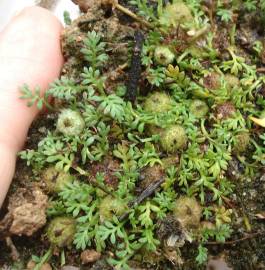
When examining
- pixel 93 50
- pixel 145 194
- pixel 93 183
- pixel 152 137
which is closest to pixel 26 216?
pixel 93 183

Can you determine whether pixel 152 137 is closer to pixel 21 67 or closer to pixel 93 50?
pixel 93 50

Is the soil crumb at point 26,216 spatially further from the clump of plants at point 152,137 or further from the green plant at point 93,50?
the green plant at point 93,50

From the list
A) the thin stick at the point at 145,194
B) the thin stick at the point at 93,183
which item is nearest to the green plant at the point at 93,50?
the thin stick at the point at 93,183

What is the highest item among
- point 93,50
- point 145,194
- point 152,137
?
point 93,50

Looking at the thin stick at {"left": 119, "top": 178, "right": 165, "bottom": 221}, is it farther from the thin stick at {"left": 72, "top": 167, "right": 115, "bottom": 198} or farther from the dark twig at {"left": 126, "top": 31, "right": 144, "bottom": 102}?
the dark twig at {"left": 126, "top": 31, "right": 144, "bottom": 102}

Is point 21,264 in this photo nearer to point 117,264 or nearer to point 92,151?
point 117,264

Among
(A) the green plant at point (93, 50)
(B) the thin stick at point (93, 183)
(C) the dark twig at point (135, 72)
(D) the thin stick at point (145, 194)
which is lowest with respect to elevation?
(D) the thin stick at point (145, 194)
